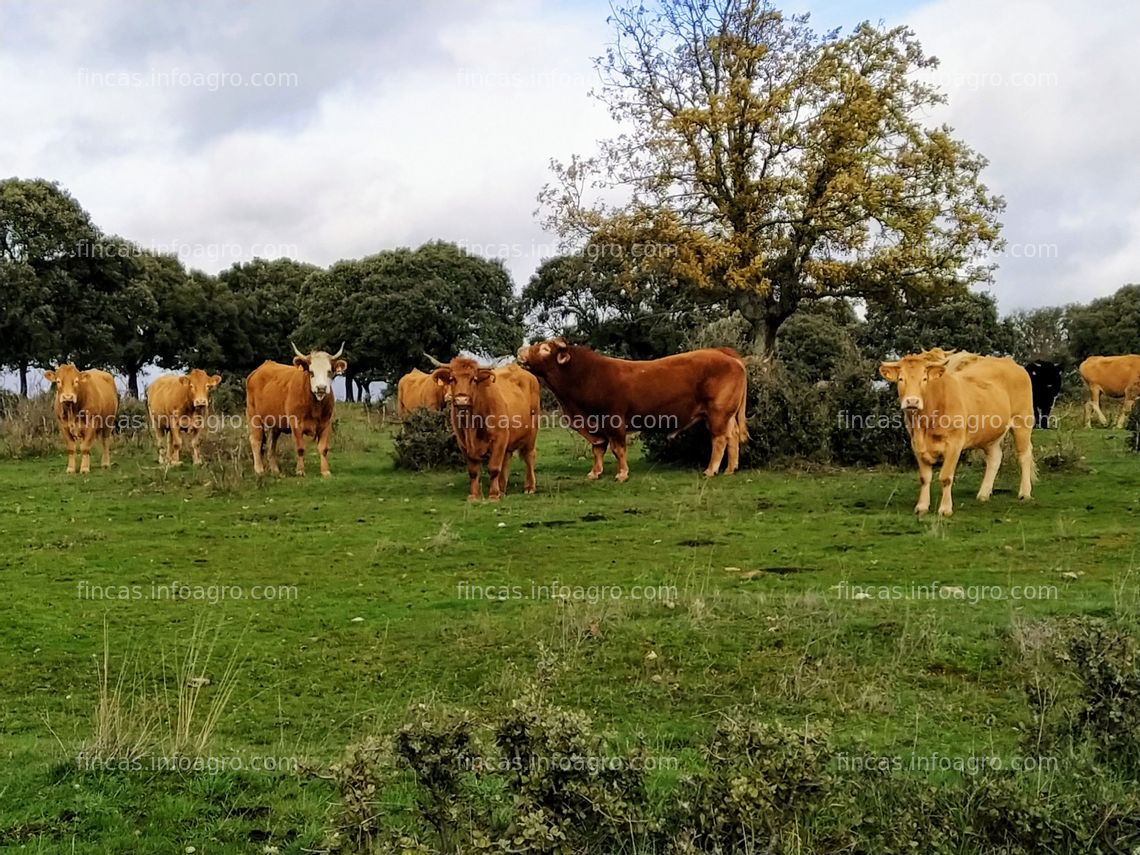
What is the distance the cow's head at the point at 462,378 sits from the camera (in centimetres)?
1370

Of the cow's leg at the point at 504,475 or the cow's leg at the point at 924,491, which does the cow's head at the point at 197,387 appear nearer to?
the cow's leg at the point at 504,475

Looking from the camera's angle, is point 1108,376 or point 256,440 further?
point 1108,376

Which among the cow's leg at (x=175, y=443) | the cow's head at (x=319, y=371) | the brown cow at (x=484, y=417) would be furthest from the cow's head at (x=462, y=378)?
the cow's leg at (x=175, y=443)

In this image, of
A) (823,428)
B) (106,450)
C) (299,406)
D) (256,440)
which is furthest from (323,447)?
(823,428)

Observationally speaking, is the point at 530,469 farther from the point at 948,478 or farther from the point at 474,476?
the point at 948,478

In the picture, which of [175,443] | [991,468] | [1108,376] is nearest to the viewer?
[991,468]

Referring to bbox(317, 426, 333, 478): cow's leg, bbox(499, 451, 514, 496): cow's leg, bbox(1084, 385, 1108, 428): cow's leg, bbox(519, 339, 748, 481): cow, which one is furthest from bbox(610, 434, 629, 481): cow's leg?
bbox(1084, 385, 1108, 428): cow's leg

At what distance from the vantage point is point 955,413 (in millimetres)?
11938

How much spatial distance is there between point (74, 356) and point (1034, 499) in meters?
36.9

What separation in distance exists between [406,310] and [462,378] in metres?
33.8

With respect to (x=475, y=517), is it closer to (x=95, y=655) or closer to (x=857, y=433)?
(x=95, y=655)

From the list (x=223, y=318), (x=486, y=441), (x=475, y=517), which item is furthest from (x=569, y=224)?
(x=223, y=318)

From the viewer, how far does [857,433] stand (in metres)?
17.3

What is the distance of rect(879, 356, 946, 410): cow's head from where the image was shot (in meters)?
11.5
